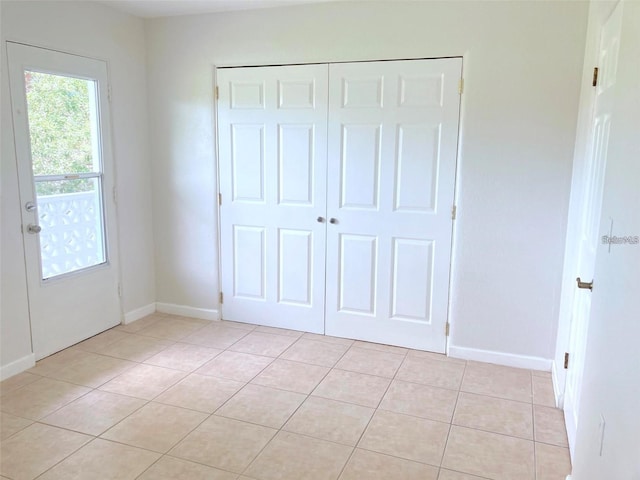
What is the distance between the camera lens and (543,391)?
299cm

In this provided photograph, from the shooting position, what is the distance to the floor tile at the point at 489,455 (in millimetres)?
2244

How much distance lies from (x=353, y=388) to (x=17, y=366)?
2.15 meters

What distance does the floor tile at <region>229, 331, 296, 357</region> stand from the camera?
3.54m

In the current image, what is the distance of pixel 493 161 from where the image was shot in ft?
10.4

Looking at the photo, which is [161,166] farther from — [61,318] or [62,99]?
[61,318]

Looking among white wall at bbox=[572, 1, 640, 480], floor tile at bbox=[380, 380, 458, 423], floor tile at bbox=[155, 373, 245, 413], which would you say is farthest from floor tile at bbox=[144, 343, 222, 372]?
white wall at bbox=[572, 1, 640, 480]

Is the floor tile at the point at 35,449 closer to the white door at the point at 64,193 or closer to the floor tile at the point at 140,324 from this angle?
the white door at the point at 64,193

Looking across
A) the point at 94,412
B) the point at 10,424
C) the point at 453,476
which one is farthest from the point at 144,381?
the point at 453,476

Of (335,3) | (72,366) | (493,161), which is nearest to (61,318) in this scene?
(72,366)

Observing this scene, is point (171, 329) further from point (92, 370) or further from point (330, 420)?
point (330, 420)

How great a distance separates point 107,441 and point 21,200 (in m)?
1.61

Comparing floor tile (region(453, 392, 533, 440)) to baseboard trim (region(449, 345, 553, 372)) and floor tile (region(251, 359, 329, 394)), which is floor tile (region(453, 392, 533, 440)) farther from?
floor tile (region(251, 359, 329, 394))

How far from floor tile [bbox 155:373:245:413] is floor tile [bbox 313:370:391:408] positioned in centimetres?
54

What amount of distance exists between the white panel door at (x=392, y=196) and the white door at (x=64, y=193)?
172 centimetres
